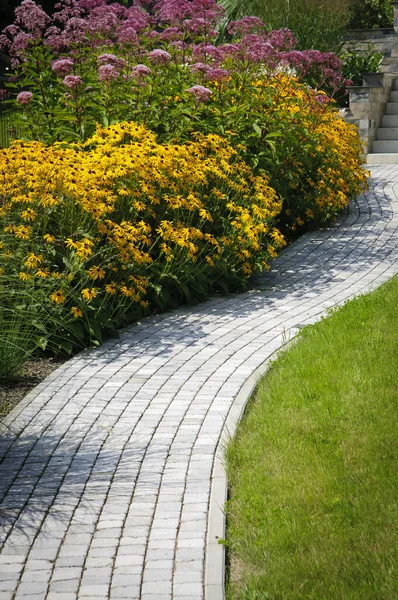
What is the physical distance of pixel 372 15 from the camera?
22797 millimetres

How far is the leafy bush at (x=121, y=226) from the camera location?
7.23m

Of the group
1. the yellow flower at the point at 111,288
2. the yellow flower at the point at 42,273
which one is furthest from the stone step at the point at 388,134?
the yellow flower at the point at 42,273

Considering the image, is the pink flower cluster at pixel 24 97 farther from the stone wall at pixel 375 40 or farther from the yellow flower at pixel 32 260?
the stone wall at pixel 375 40

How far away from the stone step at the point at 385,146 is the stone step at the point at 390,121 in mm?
688

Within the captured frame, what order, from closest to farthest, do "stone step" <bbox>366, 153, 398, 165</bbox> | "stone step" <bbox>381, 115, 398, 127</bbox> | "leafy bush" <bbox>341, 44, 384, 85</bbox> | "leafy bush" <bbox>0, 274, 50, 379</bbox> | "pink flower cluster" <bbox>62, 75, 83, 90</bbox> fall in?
1. "leafy bush" <bbox>0, 274, 50, 379</bbox>
2. "pink flower cluster" <bbox>62, 75, 83, 90</bbox>
3. "stone step" <bbox>366, 153, 398, 165</bbox>
4. "stone step" <bbox>381, 115, 398, 127</bbox>
5. "leafy bush" <bbox>341, 44, 384, 85</bbox>

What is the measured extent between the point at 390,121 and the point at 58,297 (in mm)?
11973

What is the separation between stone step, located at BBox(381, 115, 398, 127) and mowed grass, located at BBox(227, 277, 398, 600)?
11.4 metres

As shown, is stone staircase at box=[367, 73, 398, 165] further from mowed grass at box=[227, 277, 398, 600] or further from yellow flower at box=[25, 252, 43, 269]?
yellow flower at box=[25, 252, 43, 269]

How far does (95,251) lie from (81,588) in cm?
416

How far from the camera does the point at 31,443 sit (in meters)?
5.34

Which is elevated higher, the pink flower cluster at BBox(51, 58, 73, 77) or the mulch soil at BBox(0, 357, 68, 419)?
the pink flower cluster at BBox(51, 58, 73, 77)

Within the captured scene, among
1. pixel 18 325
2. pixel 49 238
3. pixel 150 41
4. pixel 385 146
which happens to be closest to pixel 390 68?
pixel 385 146

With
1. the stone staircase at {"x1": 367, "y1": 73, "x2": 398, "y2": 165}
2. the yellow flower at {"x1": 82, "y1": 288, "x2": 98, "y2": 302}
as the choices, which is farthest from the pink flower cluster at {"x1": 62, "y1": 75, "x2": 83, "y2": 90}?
the stone staircase at {"x1": 367, "y1": 73, "x2": 398, "y2": 165}

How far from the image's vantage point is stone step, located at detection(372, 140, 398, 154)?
656 inches
